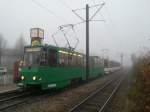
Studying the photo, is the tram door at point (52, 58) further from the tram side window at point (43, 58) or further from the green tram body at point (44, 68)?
the tram side window at point (43, 58)

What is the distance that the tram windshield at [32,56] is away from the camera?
53.5 ft

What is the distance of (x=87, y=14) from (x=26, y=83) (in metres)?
14.6

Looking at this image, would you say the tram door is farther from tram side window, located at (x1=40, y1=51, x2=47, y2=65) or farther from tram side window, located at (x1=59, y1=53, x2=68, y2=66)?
tram side window, located at (x1=59, y1=53, x2=68, y2=66)

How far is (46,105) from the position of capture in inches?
519

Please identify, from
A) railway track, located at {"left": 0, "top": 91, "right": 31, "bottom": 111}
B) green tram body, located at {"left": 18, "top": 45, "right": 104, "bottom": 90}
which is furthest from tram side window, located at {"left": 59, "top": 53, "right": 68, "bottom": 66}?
railway track, located at {"left": 0, "top": 91, "right": 31, "bottom": 111}

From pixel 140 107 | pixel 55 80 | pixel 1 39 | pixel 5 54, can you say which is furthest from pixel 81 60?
pixel 1 39

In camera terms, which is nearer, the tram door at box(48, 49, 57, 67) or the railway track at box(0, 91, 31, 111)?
the railway track at box(0, 91, 31, 111)

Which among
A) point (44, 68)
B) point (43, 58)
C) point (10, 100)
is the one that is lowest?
point (10, 100)

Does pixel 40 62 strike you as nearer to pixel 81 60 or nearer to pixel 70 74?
pixel 70 74

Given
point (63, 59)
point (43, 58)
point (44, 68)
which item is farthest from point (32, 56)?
point (63, 59)

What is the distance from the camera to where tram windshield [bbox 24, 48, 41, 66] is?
53.5 feet

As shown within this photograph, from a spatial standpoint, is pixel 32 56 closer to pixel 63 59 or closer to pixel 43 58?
pixel 43 58

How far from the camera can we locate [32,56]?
16.5m

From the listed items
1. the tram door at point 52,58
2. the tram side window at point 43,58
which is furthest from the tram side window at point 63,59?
the tram side window at point 43,58
